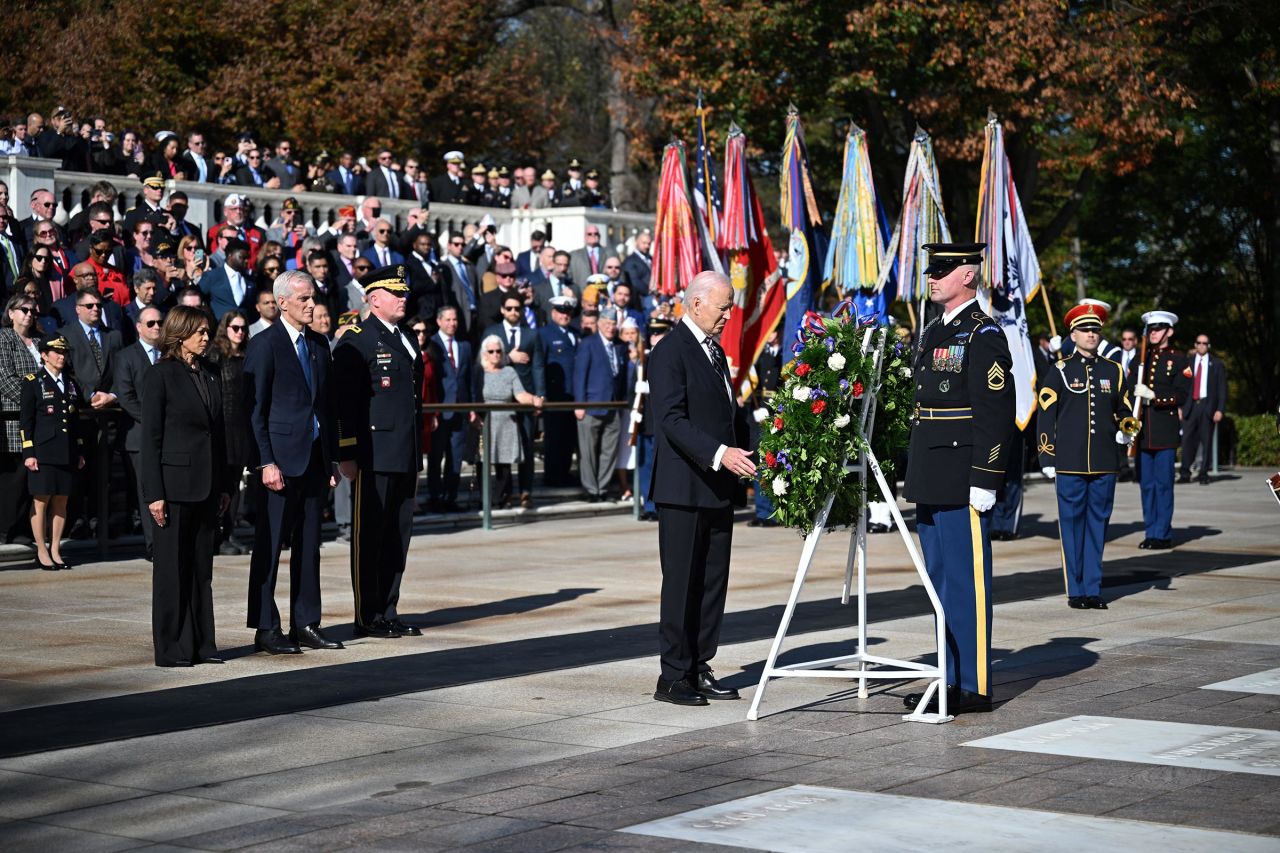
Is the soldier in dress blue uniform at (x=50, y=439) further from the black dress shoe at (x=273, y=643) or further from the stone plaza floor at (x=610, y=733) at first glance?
the black dress shoe at (x=273, y=643)

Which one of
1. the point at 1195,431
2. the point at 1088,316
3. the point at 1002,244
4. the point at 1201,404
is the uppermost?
the point at 1002,244

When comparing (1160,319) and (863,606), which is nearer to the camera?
(863,606)

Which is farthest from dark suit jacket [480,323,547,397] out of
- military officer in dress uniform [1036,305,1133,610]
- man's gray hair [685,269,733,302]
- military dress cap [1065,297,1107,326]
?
man's gray hair [685,269,733,302]

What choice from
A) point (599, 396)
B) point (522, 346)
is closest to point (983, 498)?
point (599, 396)

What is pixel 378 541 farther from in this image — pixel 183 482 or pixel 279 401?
pixel 183 482

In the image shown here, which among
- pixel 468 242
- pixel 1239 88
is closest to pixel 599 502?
pixel 468 242

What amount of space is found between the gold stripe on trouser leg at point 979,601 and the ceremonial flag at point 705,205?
34.0 feet

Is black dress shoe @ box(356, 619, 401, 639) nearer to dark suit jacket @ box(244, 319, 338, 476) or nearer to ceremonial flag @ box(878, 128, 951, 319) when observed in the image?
dark suit jacket @ box(244, 319, 338, 476)

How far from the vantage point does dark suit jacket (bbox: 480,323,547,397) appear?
19.5 m

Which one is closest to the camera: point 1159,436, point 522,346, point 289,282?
point 289,282

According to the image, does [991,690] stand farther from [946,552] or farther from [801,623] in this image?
[801,623]

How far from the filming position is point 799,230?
1852 centimetres

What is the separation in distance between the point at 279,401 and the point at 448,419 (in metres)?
7.15

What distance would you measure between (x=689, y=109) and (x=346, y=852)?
2611 cm
